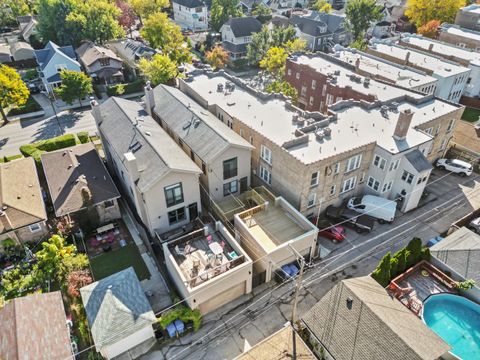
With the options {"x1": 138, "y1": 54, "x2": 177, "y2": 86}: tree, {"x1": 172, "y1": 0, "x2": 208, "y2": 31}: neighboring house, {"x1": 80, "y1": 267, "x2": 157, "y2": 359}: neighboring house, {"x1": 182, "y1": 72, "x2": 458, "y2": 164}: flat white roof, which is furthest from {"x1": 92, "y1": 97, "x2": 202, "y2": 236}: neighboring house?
{"x1": 172, "y1": 0, "x2": 208, "y2": 31}: neighboring house

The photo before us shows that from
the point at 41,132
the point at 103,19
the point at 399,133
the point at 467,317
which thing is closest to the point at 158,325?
the point at 467,317

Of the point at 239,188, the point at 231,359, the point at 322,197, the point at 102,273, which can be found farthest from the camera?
the point at 239,188

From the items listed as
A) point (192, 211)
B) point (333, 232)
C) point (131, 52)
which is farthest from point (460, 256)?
point (131, 52)

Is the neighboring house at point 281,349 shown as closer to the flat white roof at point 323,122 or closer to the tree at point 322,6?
the flat white roof at point 323,122

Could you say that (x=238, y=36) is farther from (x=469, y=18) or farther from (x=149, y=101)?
(x=469, y=18)

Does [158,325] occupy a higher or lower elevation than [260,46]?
lower

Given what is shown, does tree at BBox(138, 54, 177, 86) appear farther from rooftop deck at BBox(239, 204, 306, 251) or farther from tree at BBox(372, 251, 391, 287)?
tree at BBox(372, 251, 391, 287)

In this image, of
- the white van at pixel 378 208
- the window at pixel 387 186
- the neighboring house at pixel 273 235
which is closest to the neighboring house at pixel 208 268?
the neighboring house at pixel 273 235

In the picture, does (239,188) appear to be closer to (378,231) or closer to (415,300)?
(378,231)

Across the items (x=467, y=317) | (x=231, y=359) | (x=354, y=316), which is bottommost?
(x=231, y=359)
